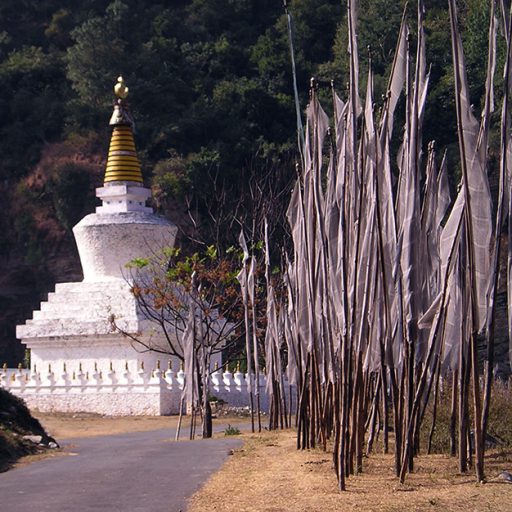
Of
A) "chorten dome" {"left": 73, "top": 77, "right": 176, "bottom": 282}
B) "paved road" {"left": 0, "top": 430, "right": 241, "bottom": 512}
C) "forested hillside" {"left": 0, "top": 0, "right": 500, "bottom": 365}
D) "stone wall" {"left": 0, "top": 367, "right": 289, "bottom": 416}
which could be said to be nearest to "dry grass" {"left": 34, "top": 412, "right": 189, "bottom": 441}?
"stone wall" {"left": 0, "top": 367, "right": 289, "bottom": 416}

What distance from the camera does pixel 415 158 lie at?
14344 mm

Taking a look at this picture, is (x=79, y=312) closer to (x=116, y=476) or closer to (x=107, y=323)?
(x=107, y=323)

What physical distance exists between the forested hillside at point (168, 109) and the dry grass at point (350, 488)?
3635cm

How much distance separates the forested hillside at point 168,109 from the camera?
58.0 metres

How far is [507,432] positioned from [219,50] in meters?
53.7

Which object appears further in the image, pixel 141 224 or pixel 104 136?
pixel 104 136

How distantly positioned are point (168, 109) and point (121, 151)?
22.1 meters

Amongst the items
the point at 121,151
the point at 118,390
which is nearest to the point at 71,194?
the point at 121,151

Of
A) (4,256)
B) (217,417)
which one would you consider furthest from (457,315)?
(4,256)

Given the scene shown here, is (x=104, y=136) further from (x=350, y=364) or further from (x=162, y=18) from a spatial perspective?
(x=350, y=364)

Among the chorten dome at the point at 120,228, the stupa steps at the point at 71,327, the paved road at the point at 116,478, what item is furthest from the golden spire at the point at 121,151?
the paved road at the point at 116,478

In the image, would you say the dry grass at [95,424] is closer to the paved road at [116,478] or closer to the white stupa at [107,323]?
the white stupa at [107,323]

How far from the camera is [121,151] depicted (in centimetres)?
4241

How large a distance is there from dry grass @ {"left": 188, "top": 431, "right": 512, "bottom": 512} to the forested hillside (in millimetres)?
36355
